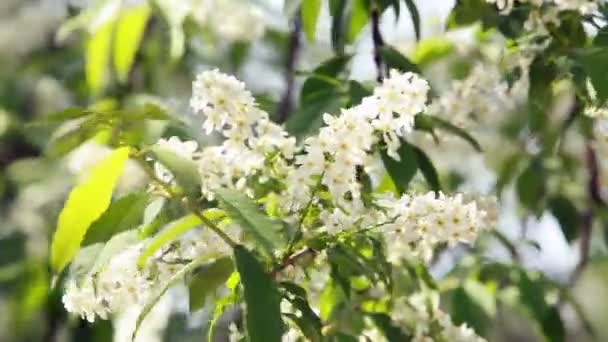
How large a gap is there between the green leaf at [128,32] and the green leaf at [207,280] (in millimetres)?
971

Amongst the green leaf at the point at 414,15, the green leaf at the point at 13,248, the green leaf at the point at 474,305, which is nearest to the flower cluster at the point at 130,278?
the green leaf at the point at 414,15

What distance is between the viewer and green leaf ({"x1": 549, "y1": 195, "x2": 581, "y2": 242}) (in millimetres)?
2129

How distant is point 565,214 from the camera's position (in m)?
2.14

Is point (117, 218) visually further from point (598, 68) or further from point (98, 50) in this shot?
point (98, 50)

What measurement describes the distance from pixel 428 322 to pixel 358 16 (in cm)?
41

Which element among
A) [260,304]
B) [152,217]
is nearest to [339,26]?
[152,217]

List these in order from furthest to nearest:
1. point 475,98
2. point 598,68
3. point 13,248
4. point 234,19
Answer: point 13,248 < point 234,19 < point 475,98 < point 598,68

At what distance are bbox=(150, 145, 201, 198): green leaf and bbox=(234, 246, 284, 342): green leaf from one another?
8cm

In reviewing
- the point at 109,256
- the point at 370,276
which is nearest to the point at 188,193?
the point at 109,256

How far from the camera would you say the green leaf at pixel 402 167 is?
136 cm

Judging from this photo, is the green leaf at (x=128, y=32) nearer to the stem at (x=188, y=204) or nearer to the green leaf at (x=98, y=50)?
the green leaf at (x=98, y=50)

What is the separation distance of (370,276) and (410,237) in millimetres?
82

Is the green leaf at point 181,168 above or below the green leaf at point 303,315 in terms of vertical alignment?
above

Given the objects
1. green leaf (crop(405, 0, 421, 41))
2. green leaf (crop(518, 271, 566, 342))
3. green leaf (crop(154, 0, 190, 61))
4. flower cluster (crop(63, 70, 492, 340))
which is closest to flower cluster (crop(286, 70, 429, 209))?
flower cluster (crop(63, 70, 492, 340))
